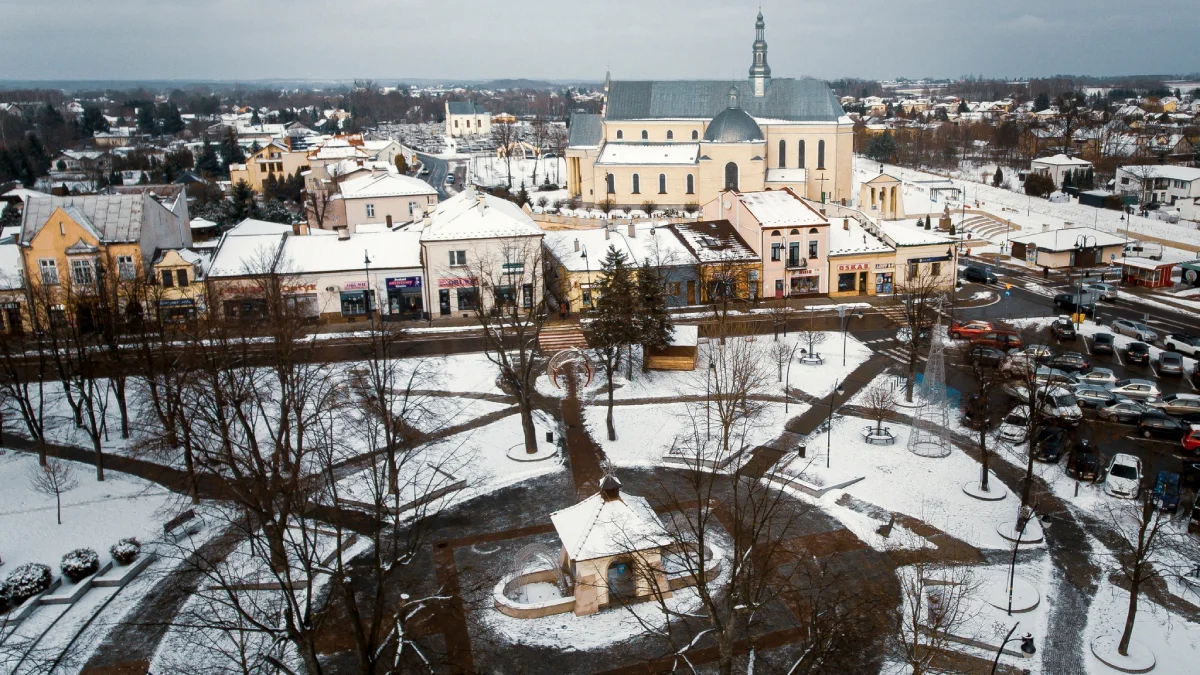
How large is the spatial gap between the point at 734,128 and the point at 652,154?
6.92 metres

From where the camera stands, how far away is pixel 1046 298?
52.1 metres

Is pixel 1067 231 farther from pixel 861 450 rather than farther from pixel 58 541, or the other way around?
pixel 58 541

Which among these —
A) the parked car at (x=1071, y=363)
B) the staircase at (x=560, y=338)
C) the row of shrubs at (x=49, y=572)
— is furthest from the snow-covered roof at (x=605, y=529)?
the parked car at (x=1071, y=363)

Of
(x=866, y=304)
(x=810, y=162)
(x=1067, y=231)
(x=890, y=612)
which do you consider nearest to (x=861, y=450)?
(x=890, y=612)

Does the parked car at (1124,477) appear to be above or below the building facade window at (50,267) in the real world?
below

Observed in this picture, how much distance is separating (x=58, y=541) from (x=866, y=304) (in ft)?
127

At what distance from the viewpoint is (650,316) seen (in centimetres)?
3891

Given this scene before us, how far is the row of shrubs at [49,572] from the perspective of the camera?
23641mm

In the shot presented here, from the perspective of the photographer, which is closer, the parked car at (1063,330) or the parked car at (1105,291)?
the parked car at (1063,330)

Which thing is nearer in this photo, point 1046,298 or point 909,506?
point 909,506

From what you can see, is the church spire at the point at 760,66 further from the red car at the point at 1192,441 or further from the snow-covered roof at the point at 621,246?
the red car at the point at 1192,441

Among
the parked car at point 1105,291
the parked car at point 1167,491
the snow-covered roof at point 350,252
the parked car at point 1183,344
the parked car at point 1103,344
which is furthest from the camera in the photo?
the parked car at point 1105,291

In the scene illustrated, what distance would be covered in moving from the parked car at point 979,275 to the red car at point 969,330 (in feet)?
39.4

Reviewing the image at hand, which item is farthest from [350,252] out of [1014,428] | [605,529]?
[1014,428]
